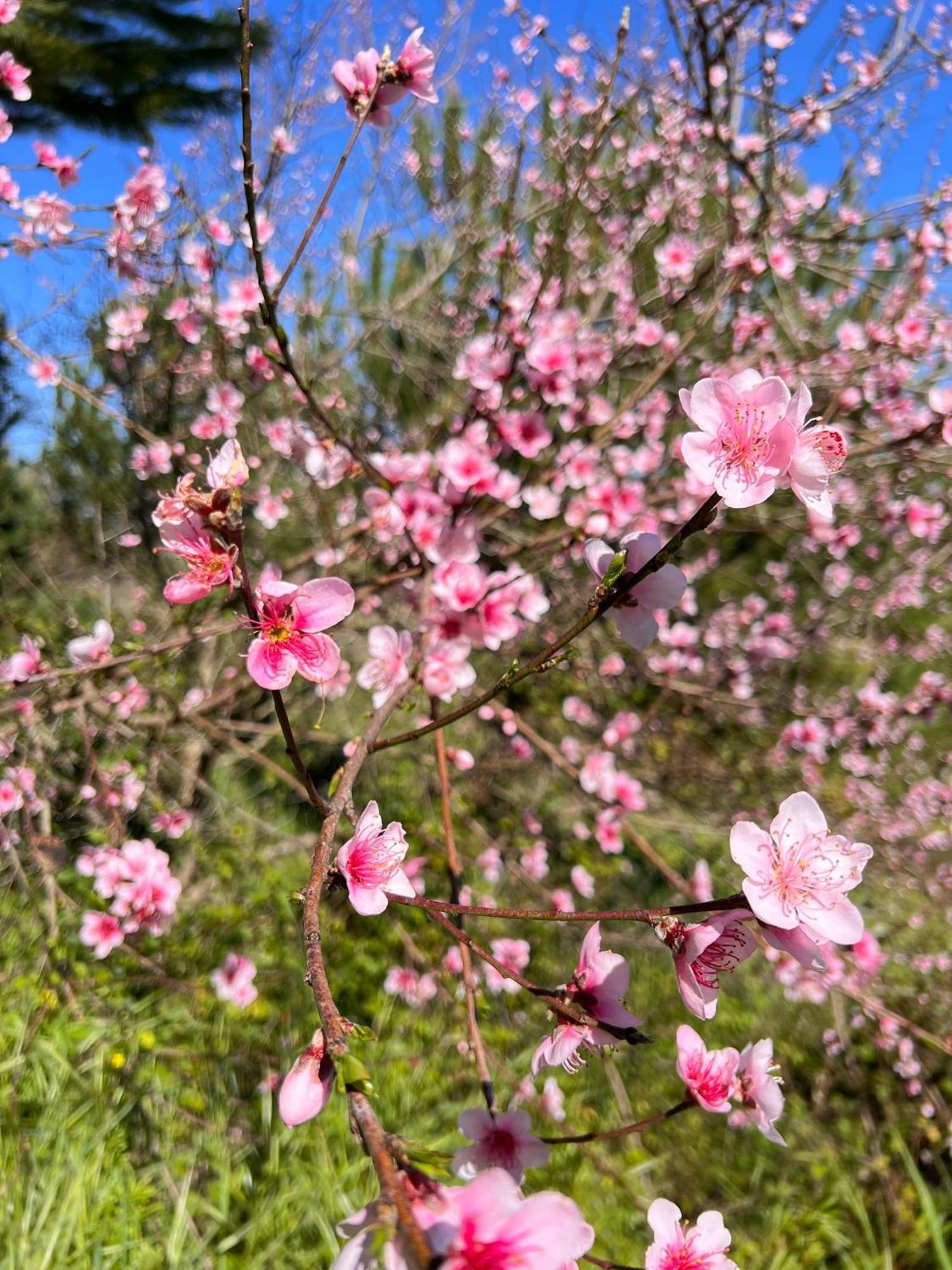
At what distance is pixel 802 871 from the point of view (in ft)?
2.42

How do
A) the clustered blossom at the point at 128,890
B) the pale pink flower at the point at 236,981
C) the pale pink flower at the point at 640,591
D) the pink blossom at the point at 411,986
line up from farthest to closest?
the pink blossom at the point at 411,986
the pale pink flower at the point at 236,981
the clustered blossom at the point at 128,890
the pale pink flower at the point at 640,591

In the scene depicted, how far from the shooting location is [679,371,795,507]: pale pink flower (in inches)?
28.1

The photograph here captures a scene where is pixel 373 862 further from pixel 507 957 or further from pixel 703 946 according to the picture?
pixel 507 957

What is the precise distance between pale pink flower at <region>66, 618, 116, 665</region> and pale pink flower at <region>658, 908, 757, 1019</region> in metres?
1.46

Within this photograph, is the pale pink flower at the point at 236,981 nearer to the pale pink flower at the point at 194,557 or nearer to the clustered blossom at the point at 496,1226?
the pale pink flower at the point at 194,557

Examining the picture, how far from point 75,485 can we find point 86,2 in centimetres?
377

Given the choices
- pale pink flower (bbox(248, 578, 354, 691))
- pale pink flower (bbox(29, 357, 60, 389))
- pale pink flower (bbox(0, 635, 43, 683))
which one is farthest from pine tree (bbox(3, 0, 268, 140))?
pale pink flower (bbox(248, 578, 354, 691))

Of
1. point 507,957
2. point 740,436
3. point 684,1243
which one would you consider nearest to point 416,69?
point 740,436

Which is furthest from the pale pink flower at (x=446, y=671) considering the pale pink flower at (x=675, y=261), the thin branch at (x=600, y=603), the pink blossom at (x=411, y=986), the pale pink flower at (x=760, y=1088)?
the pale pink flower at (x=675, y=261)

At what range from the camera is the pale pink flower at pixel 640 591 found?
2.61 ft

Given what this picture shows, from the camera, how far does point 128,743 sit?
8.82 ft

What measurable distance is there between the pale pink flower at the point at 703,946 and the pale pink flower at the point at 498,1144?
0.90ft

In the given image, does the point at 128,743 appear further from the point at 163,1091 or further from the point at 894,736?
the point at 894,736

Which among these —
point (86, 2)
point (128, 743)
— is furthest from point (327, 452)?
point (86, 2)
